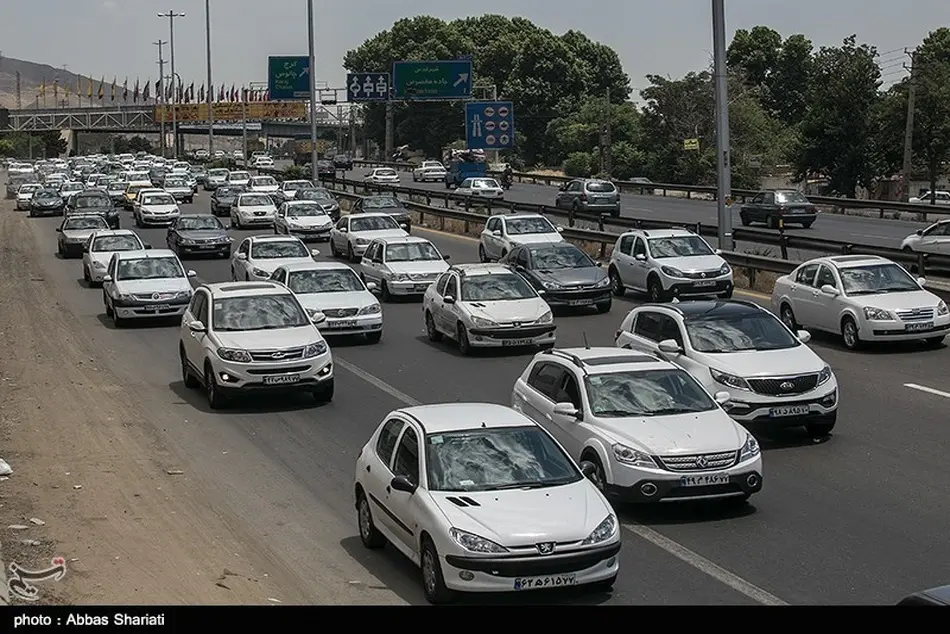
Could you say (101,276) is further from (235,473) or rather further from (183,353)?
(235,473)

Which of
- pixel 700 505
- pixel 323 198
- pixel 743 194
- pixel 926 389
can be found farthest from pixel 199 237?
pixel 700 505

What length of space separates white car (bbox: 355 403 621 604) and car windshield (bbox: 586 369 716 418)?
6.89ft

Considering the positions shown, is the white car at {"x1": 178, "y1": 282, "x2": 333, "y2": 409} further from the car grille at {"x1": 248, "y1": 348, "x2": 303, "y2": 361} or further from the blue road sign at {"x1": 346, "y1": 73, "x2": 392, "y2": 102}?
the blue road sign at {"x1": 346, "y1": 73, "x2": 392, "y2": 102}

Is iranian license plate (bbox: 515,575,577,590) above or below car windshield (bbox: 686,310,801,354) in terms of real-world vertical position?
below

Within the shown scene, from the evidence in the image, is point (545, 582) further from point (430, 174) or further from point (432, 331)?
point (430, 174)

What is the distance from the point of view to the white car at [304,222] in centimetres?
4928

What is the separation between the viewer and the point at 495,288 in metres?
25.8

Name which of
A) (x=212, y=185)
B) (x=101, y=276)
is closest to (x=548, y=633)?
(x=101, y=276)

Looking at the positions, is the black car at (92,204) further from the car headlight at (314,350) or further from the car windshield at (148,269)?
the car headlight at (314,350)

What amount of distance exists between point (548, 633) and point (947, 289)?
2036 centimetres

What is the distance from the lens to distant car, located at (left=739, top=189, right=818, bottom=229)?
52344 millimetres

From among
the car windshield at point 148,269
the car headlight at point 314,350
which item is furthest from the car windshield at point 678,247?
the car headlight at point 314,350

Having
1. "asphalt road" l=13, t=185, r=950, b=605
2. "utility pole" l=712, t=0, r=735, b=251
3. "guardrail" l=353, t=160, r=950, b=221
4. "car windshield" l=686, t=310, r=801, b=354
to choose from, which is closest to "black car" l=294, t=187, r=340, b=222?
"guardrail" l=353, t=160, r=950, b=221

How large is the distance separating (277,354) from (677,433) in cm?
775
